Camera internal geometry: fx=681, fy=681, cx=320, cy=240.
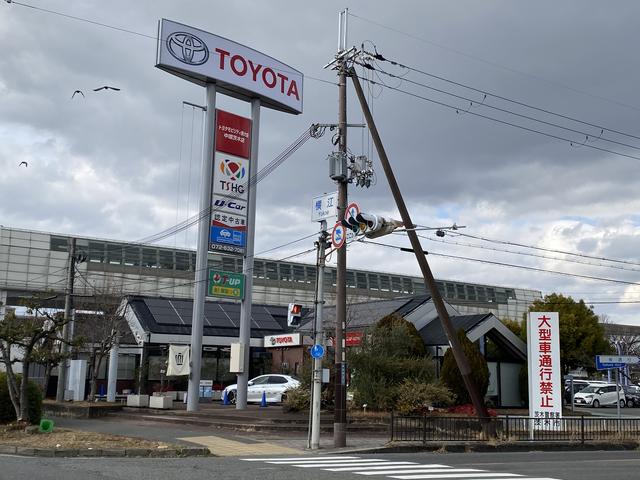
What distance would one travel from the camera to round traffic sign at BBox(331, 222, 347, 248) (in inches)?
762

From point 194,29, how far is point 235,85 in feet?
9.16

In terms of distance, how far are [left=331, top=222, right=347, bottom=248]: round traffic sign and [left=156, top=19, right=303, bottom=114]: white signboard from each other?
38.8ft

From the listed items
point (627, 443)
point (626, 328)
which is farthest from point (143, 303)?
point (626, 328)

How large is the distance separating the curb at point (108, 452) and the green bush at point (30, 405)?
5200mm

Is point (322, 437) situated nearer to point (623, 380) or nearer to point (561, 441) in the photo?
point (561, 441)

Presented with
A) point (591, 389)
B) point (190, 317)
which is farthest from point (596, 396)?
point (190, 317)

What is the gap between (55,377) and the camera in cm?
3641

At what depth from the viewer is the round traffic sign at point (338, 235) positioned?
762 inches

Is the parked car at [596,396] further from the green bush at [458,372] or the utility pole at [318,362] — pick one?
the utility pole at [318,362]

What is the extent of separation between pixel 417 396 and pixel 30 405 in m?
13.0

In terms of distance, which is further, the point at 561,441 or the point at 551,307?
the point at 551,307

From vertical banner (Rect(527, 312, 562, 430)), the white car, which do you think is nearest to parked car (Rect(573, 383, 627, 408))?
the white car

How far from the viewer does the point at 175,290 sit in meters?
79.9

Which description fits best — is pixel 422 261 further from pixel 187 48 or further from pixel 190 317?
pixel 190 317
